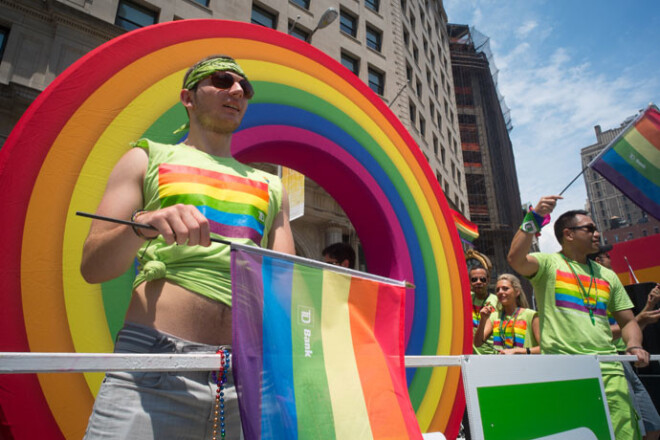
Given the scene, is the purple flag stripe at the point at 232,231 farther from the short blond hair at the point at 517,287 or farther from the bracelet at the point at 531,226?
the short blond hair at the point at 517,287

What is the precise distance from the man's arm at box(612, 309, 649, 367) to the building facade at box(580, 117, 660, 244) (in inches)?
2972

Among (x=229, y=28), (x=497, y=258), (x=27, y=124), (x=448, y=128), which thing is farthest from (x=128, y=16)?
(x=497, y=258)

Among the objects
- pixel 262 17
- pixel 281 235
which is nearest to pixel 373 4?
pixel 262 17

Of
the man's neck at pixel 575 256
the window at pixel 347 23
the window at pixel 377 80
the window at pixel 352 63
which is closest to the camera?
the man's neck at pixel 575 256

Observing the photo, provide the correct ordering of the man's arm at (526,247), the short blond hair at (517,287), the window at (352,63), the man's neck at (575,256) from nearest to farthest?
the man's arm at (526,247)
the man's neck at (575,256)
the short blond hair at (517,287)
the window at (352,63)

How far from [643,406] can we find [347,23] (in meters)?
18.2

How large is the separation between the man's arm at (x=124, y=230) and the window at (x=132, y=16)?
454 inches

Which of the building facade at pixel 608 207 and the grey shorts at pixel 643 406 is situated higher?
the building facade at pixel 608 207

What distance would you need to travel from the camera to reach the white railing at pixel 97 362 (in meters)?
0.91

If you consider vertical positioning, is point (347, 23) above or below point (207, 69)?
above

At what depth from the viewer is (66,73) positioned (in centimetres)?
169

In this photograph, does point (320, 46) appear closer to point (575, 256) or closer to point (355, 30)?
point (355, 30)

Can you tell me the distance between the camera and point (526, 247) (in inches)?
112

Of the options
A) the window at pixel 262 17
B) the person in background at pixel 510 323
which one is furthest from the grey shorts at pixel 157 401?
the window at pixel 262 17
